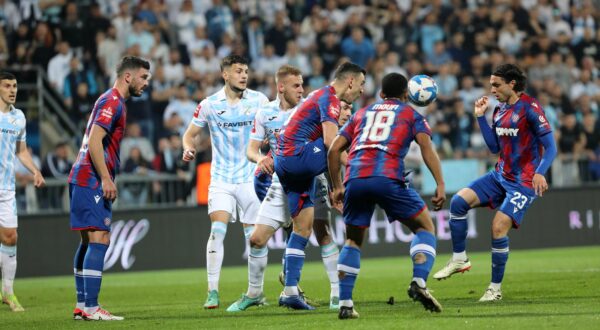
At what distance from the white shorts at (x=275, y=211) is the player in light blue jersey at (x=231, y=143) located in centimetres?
99

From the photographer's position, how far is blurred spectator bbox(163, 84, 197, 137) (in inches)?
792

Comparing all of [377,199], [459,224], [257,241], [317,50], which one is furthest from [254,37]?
[377,199]

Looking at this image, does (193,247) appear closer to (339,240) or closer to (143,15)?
A: (339,240)

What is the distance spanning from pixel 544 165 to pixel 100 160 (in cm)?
442

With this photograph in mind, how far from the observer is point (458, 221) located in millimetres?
11102

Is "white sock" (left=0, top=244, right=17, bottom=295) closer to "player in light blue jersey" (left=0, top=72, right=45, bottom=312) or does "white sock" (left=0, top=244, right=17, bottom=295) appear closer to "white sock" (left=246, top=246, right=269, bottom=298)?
"player in light blue jersey" (left=0, top=72, right=45, bottom=312)

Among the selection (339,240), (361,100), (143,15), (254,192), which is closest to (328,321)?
(254,192)

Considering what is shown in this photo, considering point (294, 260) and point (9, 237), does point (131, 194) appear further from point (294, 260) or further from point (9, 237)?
point (294, 260)

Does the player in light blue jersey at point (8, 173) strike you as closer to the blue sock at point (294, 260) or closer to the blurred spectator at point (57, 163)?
the blue sock at point (294, 260)

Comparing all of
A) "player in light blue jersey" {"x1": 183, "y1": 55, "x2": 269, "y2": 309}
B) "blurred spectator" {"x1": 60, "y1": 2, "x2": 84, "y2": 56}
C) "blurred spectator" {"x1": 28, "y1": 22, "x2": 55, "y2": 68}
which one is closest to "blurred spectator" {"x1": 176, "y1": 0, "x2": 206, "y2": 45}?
"blurred spectator" {"x1": 60, "y1": 2, "x2": 84, "y2": 56}

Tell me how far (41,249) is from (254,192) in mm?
7943

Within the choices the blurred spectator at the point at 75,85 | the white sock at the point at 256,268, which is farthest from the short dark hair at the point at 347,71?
the blurred spectator at the point at 75,85

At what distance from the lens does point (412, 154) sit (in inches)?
762

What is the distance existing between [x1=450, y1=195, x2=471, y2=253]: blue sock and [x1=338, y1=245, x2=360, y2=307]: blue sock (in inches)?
98.1
